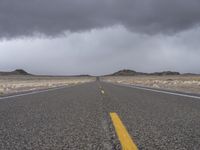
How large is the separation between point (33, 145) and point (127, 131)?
1575mm

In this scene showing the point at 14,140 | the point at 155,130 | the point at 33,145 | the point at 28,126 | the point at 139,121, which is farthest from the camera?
the point at 139,121

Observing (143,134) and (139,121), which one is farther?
(139,121)

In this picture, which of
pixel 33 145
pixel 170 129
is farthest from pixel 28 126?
pixel 170 129

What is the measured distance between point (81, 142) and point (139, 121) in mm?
2034

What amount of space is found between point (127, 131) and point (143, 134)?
0.31 meters

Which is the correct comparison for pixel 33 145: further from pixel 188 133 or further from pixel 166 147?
pixel 188 133

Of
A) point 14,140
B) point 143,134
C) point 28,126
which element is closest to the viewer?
point 14,140

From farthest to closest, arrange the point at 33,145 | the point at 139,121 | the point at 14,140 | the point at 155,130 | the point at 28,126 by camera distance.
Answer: the point at 139,121, the point at 28,126, the point at 155,130, the point at 14,140, the point at 33,145

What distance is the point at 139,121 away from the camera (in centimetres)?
544

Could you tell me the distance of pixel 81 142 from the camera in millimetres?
3697

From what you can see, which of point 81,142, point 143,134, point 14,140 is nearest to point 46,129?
point 14,140

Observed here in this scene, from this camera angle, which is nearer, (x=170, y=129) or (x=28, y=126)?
(x=170, y=129)

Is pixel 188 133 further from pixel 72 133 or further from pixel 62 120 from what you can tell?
pixel 62 120

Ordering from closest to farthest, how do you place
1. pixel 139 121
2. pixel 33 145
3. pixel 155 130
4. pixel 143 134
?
pixel 33 145 < pixel 143 134 < pixel 155 130 < pixel 139 121
